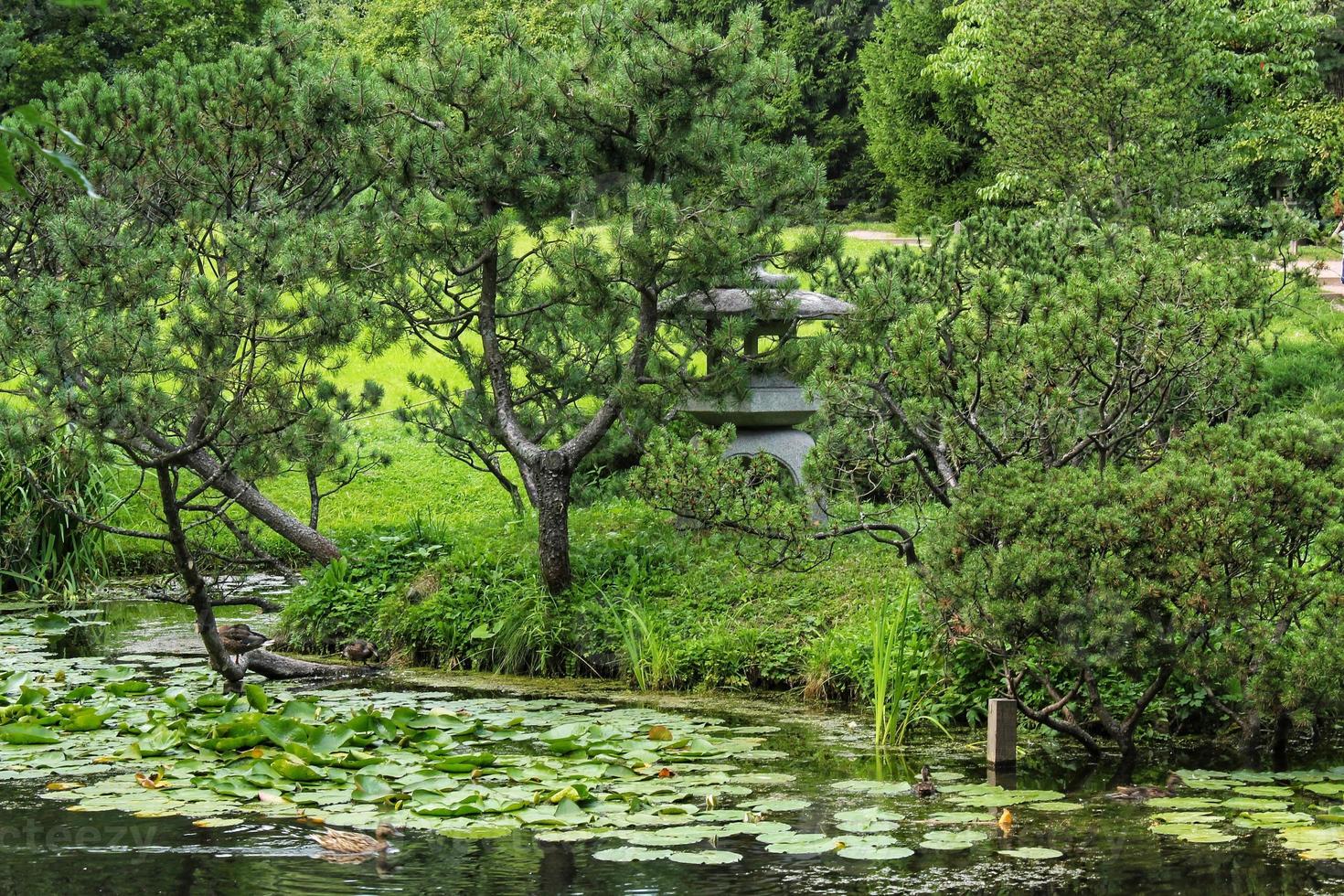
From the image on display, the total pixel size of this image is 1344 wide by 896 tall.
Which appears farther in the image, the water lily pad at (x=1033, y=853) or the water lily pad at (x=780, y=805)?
the water lily pad at (x=780, y=805)

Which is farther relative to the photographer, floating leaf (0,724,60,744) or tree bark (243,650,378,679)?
tree bark (243,650,378,679)

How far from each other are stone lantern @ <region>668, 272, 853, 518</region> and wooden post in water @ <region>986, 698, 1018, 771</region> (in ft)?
10.2

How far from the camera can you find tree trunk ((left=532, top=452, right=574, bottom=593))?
373 inches

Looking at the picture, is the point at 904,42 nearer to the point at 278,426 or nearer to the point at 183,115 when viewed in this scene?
the point at 183,115

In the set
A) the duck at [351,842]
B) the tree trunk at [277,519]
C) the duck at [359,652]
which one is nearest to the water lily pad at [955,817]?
the duck at [351,842]

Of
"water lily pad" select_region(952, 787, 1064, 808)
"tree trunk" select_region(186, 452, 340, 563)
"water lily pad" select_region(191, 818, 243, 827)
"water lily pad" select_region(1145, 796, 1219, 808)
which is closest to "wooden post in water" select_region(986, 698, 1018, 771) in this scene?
"water lily pad" select_region(952, 787, 1064, 808)

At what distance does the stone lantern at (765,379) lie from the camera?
9875 millimetres

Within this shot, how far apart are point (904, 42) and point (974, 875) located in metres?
28.2

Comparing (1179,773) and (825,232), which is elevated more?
(825,232)

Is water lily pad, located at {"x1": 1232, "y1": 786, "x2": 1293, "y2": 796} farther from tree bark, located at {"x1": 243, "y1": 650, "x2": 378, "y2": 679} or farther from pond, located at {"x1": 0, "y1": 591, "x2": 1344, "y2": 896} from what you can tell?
tree bark, located at {"x1": 243, "y1": 650, "x2": 378, "y2": 679}

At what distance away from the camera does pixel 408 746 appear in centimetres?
689

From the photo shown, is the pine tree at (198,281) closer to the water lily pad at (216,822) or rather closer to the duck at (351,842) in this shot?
the water lily pad at (216,822)

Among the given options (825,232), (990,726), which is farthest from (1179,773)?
(825,232)

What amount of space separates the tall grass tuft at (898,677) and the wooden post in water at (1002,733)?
597 mm
